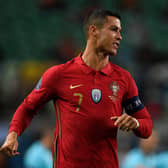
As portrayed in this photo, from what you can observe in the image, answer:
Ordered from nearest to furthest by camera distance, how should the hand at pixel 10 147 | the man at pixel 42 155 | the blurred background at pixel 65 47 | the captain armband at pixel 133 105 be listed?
the hand at pixel 10 147
the captain armband at pixel 133 105
the man at pixel 42 155
the blurred background at pixel 65 47

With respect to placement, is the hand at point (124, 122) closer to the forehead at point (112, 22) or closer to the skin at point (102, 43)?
the skin at point (102, 43)

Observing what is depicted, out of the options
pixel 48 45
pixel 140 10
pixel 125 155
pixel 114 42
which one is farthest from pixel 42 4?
pixel 114 42

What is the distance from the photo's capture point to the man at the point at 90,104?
12.4 feet

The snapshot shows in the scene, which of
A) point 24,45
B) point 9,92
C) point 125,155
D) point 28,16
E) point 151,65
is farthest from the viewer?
point 28,16

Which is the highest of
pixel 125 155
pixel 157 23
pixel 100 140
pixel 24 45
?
pixel 157 23

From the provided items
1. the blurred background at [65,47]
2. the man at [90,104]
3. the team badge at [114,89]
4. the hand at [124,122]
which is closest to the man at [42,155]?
the blurred background at [65,47]

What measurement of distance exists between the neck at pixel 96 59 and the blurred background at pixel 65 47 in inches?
176

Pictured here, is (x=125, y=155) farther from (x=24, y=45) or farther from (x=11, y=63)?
(x=24, y=45)

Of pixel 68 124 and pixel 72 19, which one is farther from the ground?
pixel 72 19

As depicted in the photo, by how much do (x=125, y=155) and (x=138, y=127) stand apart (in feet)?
17.9

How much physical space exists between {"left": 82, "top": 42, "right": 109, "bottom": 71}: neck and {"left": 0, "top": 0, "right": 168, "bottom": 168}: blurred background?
14.7 feet

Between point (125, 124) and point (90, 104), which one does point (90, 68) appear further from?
point (125, 124)

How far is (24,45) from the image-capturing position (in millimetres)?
12344

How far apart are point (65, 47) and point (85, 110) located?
25.8 ft
